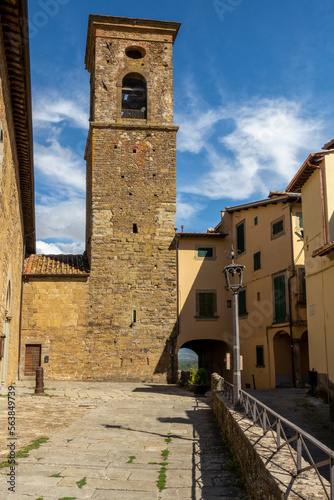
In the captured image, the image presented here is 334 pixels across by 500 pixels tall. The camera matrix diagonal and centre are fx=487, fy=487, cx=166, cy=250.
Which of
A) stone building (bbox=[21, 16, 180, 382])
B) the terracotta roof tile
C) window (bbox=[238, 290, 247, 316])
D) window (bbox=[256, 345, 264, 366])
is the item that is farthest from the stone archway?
the terracotta roof tile

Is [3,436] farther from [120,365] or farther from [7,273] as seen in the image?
[120,365]

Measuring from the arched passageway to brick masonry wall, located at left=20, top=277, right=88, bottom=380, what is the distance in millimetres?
7742

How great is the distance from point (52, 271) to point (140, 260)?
431 centimetres

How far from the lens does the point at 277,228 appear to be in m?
22.7

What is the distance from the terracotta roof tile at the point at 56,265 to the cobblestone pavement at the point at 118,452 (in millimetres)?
8570

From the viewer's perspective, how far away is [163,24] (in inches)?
1024

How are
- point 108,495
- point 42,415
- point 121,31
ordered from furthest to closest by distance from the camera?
point 121,31, point 42,415, point 108,495

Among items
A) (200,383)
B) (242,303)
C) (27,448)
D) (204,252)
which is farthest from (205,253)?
(27,448)

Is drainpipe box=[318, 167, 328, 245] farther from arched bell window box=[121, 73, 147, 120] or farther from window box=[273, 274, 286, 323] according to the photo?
arched bell window box=[121, 73, 147, 120]

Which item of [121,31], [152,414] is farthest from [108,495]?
[121,31]

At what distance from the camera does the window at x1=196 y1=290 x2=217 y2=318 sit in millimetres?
25125

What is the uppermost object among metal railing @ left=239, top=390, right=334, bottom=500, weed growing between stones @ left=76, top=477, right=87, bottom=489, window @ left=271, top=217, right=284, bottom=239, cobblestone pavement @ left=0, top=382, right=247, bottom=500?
window @ left=271, top=217, right=284, bottom=239

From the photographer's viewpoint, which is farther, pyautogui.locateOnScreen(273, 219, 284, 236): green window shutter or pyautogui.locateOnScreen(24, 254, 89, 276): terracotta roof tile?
pyautogui.locateOnScreen(24, 254, 89, 276): terracotta roof tile

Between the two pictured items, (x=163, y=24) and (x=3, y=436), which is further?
(x=163, y=24)
